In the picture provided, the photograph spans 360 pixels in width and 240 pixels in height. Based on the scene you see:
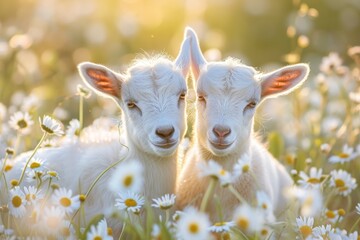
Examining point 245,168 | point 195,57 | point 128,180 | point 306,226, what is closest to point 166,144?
point 195,57

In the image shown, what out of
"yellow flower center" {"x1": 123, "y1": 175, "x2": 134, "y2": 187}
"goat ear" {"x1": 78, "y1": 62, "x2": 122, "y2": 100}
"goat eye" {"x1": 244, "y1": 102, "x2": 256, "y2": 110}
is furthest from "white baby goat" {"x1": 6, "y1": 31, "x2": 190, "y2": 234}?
"yellow flower center" {"x1": 123, "y1": 175, "x2": 134, "y2": 187}

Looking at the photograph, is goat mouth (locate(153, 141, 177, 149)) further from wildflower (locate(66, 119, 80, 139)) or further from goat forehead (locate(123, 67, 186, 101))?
wildflower (locate(66, 119, 80, 139))

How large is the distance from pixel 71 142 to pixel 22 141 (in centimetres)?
115

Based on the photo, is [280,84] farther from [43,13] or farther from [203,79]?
[43,13]

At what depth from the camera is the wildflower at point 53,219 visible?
4.31 m

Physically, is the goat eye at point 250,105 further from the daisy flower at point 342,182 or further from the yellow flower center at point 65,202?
the yellow flower center at point 65,202

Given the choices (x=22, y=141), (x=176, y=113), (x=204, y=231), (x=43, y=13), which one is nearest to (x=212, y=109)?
(x=176, y=113)

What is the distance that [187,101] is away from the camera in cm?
638

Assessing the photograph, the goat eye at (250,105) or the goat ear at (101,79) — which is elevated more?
the goat ear at (101,79)

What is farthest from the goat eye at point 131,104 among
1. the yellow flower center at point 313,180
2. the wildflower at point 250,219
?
the wildflower at point 250,219

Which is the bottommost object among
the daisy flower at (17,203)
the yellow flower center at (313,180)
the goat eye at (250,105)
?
the yellow flower center at (313,180)

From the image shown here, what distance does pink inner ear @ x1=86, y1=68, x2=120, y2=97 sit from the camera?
5.82m

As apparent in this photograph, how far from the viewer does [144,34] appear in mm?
14359

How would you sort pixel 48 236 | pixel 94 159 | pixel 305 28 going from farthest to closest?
pixel 305 28, pixel 94 159, pixel 48 236
